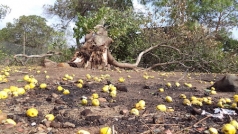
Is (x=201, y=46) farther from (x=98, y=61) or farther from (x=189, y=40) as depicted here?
(x=98, y=61)

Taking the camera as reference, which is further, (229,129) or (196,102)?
(196,102)

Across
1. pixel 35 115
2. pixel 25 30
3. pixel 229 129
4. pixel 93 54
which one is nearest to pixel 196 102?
pixel 229 129

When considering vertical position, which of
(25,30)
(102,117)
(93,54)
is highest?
(25,30)

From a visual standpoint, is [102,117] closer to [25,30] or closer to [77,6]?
[77,6]

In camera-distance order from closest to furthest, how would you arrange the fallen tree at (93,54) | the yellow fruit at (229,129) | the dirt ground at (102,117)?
the yellow fruit at (229,129)
the dirt ground at (102,117)
the fallen tree at (93,54)

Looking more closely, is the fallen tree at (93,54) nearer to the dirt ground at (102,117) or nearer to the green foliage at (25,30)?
the dirt ground at (102,117)

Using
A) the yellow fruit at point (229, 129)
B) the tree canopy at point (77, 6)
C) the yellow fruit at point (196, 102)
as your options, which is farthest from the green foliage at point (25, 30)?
the yellow fruit at point (229, 129)

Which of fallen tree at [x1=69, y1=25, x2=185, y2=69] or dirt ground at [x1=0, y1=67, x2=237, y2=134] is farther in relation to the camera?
fallen tree at [x1=69, y1=25, x2=185, y2=69]

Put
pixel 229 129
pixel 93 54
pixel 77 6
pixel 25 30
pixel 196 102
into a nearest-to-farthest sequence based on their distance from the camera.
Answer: pixel 229 129, pixel 196 102, pixel 93 54, pixel 77 6, pixel 25 30

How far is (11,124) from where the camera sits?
90.4 inches

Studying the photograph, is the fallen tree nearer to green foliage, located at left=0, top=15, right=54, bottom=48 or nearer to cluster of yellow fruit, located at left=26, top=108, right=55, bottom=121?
cluster of yellow fruit, located at left=26, top=108, right=55, bottom=121

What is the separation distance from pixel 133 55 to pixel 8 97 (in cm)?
853

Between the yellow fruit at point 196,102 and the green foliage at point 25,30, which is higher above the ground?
the green foliage at point 25,30

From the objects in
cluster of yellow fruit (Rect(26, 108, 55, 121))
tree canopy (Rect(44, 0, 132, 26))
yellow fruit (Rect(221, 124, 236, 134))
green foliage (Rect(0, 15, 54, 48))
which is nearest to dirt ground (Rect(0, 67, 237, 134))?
cluster of yellow fruit (Rect(26, 108, 55, 121))
